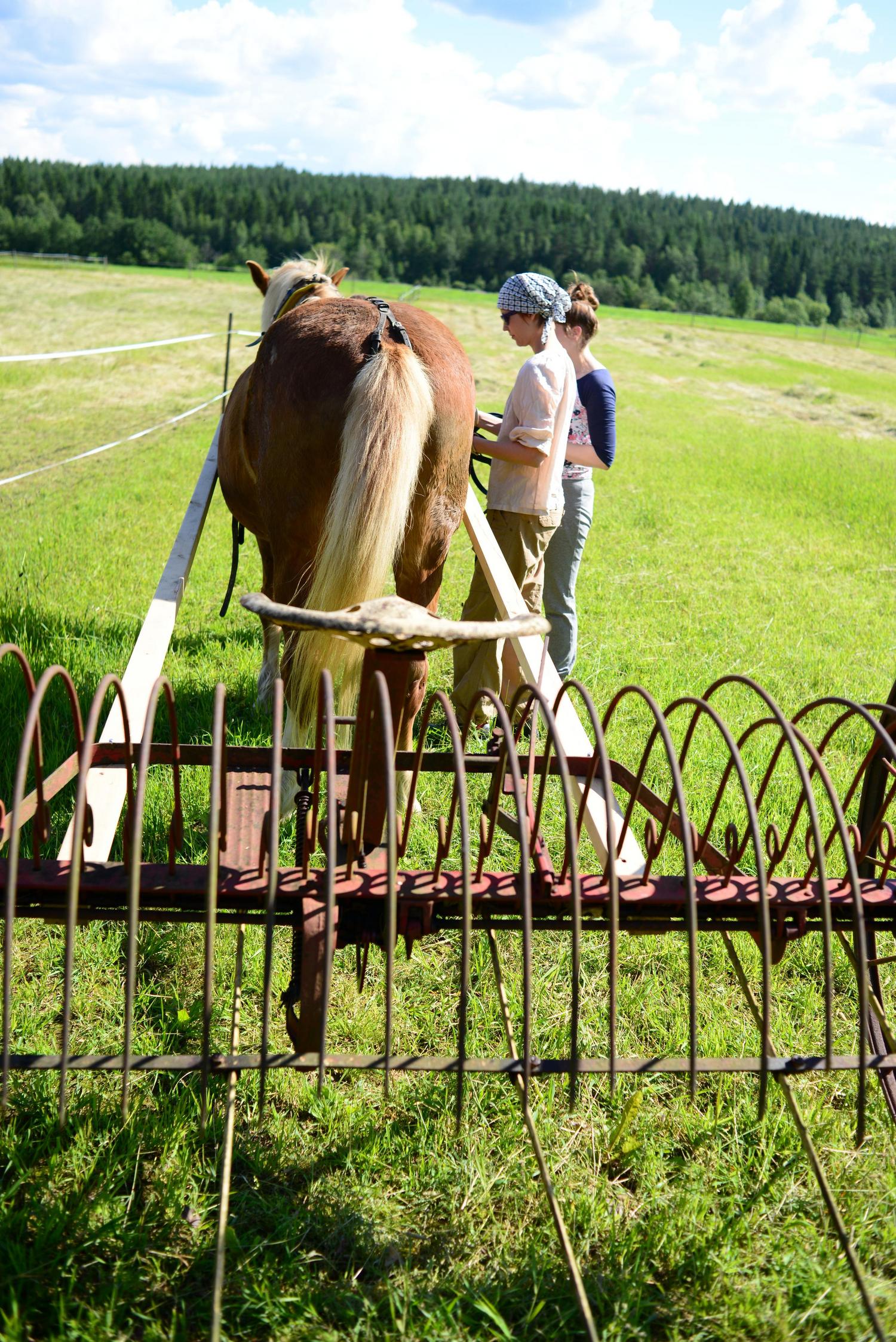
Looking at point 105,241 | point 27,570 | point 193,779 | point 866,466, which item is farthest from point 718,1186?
point 105,241

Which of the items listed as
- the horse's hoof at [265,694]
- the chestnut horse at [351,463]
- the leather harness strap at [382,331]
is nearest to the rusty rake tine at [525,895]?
the chestnut horse at [351,463]

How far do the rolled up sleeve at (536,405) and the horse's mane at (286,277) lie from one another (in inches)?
50.3

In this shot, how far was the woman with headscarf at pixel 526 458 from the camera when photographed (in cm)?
438

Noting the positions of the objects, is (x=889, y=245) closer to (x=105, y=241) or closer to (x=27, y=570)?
(x=105, y=241)

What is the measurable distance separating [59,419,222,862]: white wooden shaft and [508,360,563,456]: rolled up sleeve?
1.69m

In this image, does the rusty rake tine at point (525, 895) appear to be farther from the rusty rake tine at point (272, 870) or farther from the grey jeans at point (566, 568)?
the grey jeans at point (566, 568)

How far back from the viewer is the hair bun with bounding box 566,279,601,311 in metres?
5.46

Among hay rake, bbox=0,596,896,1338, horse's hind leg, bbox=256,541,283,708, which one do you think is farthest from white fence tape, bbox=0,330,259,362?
hay rake, bbox=0,596,896,1338

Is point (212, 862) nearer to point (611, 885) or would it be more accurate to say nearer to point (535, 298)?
point (611, 885)

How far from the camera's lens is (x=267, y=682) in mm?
5031

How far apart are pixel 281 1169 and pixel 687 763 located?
311 cm

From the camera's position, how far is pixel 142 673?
3336mm

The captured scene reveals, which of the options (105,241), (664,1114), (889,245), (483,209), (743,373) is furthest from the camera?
(889,245)

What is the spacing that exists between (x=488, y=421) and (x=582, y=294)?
1370mm
